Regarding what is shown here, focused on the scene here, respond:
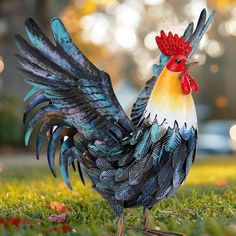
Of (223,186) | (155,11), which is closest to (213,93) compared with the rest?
(155,11)

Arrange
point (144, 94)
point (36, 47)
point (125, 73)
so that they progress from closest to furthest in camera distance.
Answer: point (36, 47)
point (144, 94)
point (125, 73)

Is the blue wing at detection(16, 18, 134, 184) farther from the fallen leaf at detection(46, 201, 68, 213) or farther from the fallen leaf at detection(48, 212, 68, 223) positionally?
the fallen leaf at detection(46, 201, 68, 213)

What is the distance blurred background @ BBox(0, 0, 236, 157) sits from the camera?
1730 cm

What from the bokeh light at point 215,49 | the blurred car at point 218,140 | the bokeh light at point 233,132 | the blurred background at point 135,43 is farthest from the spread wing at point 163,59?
the bokeh light at point 215,49

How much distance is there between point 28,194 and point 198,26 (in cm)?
301

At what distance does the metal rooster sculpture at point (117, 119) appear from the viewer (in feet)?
13.8

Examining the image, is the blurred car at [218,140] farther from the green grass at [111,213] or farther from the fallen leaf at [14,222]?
the fallen leaf at [14,222]

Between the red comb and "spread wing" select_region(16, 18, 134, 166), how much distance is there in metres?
0.52

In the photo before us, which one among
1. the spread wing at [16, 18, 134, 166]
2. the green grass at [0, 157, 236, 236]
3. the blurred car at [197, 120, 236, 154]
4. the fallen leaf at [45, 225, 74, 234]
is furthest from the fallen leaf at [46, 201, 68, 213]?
the blurred car at [197, 120, 236, 154]

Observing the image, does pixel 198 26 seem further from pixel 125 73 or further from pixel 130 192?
pixel 125 73

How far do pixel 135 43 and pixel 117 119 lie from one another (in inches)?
1325

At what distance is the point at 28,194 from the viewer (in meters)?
6.73

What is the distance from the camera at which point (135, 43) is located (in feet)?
124

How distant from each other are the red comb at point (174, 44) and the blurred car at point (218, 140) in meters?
18.6
